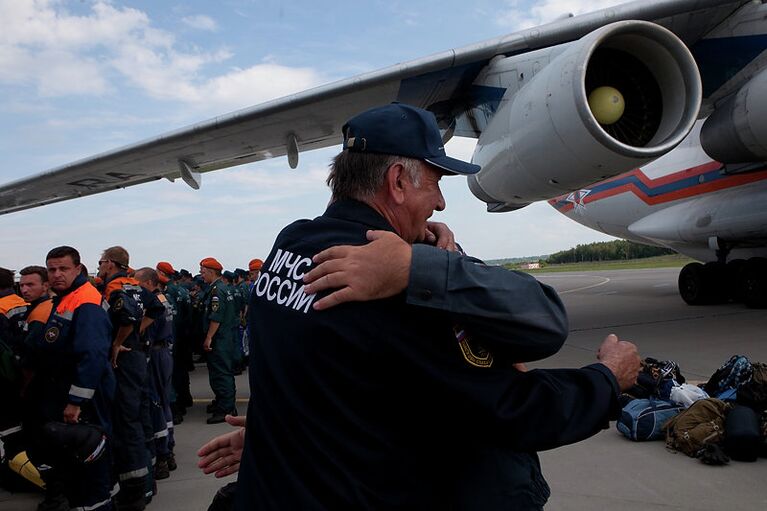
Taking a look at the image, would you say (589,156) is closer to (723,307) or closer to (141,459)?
(141,459)

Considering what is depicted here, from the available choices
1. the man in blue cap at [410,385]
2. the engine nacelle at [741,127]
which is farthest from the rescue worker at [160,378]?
the engine nacelle at [741,127]

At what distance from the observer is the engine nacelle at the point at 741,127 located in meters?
6.05

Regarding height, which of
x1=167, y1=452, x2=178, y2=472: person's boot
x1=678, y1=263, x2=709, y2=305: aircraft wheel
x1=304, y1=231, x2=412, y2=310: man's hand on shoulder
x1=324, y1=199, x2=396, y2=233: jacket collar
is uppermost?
x1=324, y1=199, x2=396, y2=233: jacket collar

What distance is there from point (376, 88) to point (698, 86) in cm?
355

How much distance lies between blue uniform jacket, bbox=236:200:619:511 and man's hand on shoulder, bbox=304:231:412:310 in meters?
0.02

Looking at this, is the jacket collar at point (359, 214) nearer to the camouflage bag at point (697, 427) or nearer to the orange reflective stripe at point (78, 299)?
the orange reflective stripe at point (78, 299)

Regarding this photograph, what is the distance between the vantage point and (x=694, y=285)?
1193cm

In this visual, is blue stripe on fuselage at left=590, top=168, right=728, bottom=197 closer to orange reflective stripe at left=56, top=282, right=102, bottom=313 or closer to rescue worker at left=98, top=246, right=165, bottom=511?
rescue worker at left=98, top=246, right=165, bottom=511

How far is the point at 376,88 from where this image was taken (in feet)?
22.9

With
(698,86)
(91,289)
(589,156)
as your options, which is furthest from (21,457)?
(698,86)

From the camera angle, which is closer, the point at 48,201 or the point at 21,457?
the point at 21,457

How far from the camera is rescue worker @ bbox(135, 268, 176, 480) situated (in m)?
4.39

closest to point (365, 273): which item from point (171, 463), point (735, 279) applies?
point (171, 463)

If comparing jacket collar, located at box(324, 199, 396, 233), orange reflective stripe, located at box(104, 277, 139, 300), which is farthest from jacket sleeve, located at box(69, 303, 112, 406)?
jacket collar, located at box(324, 199, 396, 233)
